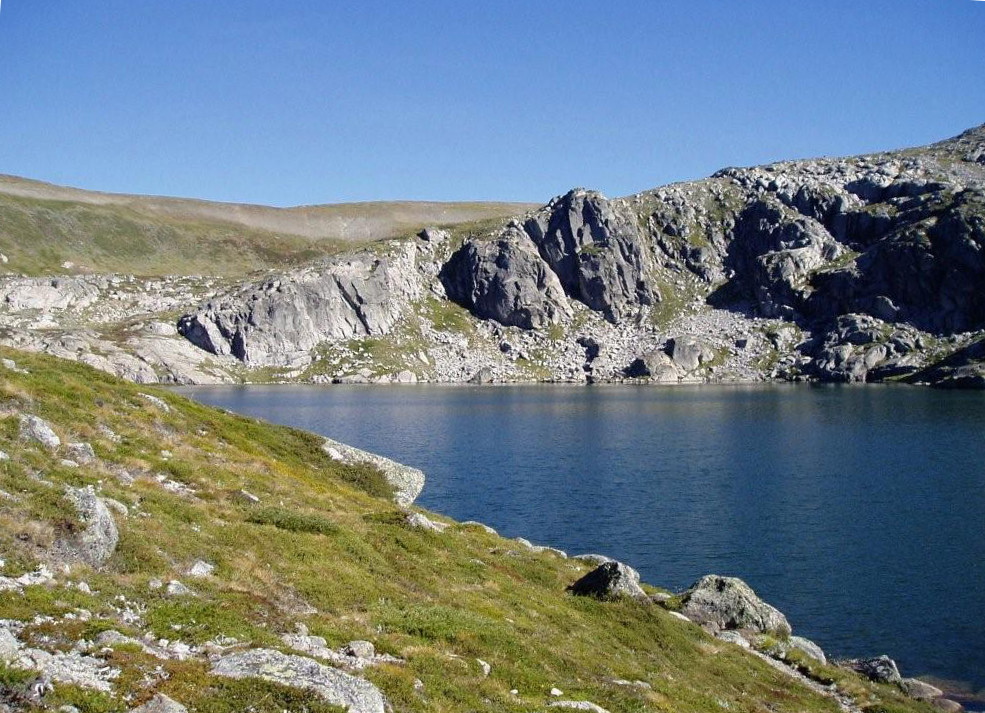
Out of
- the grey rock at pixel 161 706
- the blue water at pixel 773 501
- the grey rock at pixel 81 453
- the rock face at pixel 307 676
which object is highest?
the grey rock at pixel 81 453

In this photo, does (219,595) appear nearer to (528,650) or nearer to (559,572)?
(528,650)

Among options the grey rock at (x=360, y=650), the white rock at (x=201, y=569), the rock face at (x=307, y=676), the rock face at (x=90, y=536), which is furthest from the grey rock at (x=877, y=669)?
the rock face at (x=90, y=536)

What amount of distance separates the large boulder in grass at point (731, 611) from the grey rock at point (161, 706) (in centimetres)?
2726

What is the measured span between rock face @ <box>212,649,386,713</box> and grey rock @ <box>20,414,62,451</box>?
48.1ft

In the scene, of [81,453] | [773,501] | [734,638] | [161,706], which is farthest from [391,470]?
[161,706]

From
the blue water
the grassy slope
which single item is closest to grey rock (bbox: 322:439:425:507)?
the blue water

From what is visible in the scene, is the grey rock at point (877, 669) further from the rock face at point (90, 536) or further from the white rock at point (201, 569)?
the rock face at point (90, 536)

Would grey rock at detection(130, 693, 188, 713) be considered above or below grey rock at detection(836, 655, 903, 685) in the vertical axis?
above

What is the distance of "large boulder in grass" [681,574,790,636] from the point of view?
118 feet

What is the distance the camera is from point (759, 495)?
78375 mm

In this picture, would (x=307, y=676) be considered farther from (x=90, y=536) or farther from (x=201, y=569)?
(x=90, y=536)

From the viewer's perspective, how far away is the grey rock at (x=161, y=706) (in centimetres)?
1275

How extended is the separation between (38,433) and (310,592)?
1218 centimetres

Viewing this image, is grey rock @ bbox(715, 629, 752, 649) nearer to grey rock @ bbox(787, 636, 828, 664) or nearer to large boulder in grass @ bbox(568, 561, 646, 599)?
grey rock @ bbox(787, 636, 828, 664)
